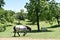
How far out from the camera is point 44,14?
5434cm

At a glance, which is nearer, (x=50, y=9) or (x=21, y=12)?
(x=50, y=9)

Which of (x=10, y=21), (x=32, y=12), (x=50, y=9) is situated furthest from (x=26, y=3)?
(x=10, y=21)

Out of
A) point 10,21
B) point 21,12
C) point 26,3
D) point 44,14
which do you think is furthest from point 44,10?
point 21,12

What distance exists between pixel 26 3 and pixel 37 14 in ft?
14.0

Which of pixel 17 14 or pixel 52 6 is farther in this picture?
pixel 17 14

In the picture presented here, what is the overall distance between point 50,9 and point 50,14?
7.36ft

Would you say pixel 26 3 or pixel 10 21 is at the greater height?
pixel 26 3

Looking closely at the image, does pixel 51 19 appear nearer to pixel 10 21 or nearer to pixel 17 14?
pixel 10 21

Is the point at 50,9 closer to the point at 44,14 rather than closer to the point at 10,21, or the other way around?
the point at 44,14

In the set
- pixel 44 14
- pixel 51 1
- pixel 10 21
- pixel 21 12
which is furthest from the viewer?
pixel 21 12

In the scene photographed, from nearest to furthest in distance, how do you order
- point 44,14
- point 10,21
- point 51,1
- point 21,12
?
1. point 44,14
2. point 51,1
3. point 10,21
4. point 21,12

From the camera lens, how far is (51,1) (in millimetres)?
59500

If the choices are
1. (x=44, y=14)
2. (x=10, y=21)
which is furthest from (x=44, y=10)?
(x=10, y=21)

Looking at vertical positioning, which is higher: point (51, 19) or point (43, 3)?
point (43, 3)
